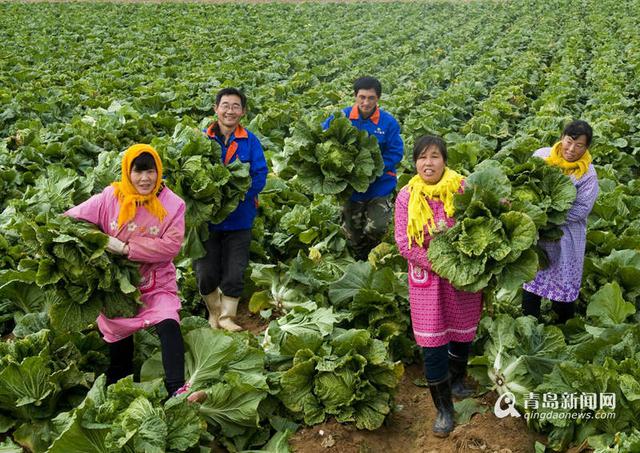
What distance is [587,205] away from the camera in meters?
4.43

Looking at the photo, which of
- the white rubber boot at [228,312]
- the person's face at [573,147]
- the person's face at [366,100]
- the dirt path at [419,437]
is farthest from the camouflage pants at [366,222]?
the dirt path at [419,437]

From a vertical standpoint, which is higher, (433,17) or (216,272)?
(216,272)

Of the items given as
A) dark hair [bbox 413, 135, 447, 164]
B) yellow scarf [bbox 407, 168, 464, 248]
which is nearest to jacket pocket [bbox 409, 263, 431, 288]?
yellow scarf [bbox 407, 168, 464, 248]

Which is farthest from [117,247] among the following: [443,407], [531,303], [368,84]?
[531,303]

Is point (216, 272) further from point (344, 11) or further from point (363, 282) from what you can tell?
point (344, 11)

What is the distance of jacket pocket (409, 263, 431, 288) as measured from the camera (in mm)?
3711

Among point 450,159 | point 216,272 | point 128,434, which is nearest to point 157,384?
point 128,434

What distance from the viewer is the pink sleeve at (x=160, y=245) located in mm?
3664

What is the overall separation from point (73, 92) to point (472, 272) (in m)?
11.1

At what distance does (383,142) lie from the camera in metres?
5.69

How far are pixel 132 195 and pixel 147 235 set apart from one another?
0.84ft

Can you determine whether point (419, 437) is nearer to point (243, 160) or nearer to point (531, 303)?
point (531, 303)

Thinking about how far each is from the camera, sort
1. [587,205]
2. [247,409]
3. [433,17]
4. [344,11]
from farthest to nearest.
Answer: [344,11] → [433,17] → [587,205] → [247,409]

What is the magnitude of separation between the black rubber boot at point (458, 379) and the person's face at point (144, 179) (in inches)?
84.2
